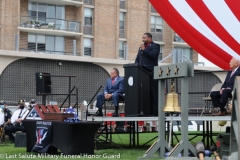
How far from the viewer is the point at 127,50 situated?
165 ft

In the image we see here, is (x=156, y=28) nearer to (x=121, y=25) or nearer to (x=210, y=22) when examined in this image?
(x=121, y=25)

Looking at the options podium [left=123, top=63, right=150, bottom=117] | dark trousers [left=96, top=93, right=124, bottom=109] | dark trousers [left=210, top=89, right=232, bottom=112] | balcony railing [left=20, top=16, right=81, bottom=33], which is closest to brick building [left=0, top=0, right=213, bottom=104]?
balcony railing [left=20, top=16, right=81, bottom=33]

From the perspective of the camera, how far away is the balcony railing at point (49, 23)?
4538cm

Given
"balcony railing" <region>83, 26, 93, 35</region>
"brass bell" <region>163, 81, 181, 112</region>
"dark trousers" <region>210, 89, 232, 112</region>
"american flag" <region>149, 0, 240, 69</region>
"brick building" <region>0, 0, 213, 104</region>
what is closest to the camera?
"brass bell" <region>163, 81, 181, 112</region>

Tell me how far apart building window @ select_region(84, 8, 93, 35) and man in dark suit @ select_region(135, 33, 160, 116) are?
3531 centimetres

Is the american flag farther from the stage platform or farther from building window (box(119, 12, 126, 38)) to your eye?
building window (box(119, 12, 126, 38))

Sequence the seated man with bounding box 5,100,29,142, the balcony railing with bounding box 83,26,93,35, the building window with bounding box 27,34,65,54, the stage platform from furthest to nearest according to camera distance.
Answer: the balcony railing with bounding box 83,26,93,35 → the building window with bounding box 27,34,65,54 → the seated man with bounding box 5,100,29,142 → the stage platform

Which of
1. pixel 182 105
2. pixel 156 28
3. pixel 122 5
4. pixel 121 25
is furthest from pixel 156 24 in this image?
pixel 182 105

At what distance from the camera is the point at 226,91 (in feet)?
40.1

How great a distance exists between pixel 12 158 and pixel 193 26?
5.01 metres

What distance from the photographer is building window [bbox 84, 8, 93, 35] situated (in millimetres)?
48531

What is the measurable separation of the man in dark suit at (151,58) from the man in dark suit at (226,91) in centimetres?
128

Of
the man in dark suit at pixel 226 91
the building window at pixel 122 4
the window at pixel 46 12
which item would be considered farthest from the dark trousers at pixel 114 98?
the building window at pixel 122 4

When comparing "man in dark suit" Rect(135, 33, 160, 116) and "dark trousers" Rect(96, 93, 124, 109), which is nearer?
"man in dark suit" Rect(135, 33, 160, 116)
